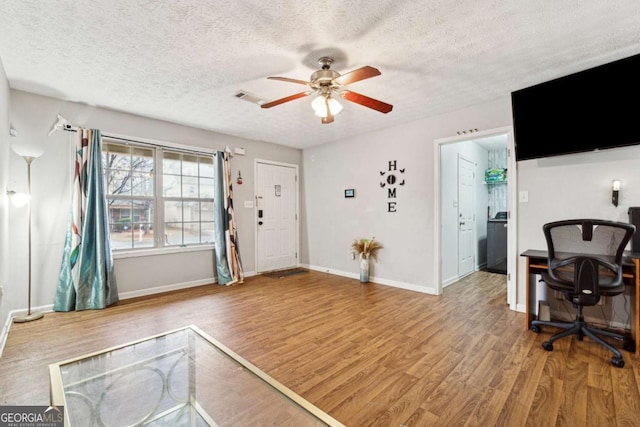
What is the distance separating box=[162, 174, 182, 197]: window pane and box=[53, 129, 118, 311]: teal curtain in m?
0.79

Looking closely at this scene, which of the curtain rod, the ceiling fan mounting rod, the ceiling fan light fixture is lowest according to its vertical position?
the ceiling fan light fixture

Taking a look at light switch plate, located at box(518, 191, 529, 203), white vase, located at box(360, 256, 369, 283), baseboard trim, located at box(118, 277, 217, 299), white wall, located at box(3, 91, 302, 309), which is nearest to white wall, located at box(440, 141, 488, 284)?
light switch plate, located at box(518, 191, 529, 203)

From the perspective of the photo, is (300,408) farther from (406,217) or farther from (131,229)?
(131,229)

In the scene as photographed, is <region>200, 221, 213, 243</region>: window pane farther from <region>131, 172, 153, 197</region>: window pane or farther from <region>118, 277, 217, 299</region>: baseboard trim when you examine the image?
<region>131, 172, 153, 197</region>: window pane

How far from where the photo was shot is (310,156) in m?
5.73

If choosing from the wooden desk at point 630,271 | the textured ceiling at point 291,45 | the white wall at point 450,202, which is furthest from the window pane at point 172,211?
the wooden desk at point 630,271

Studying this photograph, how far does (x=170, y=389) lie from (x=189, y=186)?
10.7 ft

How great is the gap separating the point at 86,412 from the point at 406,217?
3886mm

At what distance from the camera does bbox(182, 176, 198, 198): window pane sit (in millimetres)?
4410

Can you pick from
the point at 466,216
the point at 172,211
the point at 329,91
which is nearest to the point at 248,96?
the point at 329,91

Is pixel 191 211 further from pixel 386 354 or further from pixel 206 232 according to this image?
pixel 386 354

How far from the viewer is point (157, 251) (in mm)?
4051

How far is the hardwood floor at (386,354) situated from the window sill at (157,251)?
0.60m

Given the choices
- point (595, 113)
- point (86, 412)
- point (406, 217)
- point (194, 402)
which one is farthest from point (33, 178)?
point (595, 113)
